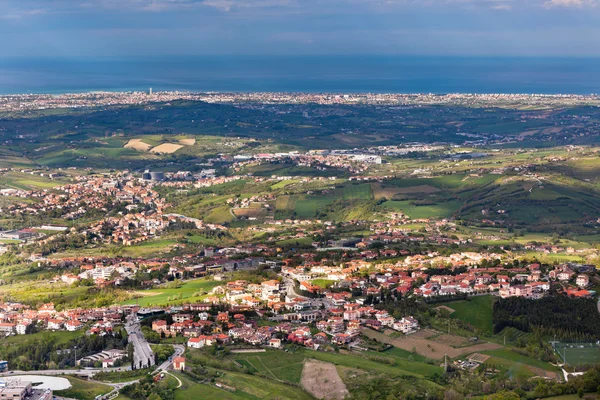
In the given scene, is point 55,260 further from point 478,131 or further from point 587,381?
point 478,131

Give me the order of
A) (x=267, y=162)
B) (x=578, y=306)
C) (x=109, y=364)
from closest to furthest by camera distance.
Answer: (x=109, y=364) < (x=578, y=306) < (x=267, y=162)

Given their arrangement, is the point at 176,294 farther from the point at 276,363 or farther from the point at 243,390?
the point at 243,390

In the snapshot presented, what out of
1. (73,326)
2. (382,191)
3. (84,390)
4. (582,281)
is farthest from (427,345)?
(382,191)

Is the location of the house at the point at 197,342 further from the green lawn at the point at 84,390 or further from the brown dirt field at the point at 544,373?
the brown dirt field at the point at 544,373

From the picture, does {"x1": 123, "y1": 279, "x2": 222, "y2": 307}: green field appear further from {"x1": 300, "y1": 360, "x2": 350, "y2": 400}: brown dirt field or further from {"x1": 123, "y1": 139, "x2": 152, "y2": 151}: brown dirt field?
{"x1": 123, "y1": 139, "x2": 152, "y2": 151}: brown dirt field

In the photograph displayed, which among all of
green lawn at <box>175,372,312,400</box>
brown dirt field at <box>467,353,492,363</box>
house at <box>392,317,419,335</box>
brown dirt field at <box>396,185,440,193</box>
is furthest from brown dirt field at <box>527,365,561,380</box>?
brown dirt field at <box>396,185,440,193</box>

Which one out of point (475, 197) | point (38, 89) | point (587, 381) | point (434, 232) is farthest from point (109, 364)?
point (38, 89)
